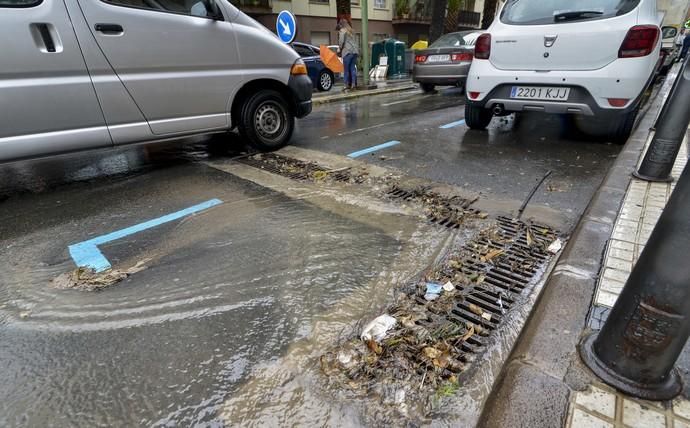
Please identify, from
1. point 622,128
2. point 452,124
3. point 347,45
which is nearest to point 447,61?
point 347,45

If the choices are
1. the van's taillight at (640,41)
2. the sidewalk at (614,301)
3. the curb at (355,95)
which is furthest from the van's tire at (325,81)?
the sidewalk at (614,301)

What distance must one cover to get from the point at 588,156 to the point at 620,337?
12.3 feet

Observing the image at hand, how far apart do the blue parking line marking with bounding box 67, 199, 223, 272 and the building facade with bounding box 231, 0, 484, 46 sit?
1744 centimetres

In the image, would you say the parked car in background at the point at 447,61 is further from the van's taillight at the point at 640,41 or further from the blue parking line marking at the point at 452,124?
the van's taillight at the point at 640,41

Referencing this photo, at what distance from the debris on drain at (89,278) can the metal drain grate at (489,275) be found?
1.76 meters

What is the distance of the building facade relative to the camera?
62.3 feet

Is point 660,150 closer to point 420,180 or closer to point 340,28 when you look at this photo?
point 420,180

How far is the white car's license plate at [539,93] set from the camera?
4180 millimetres

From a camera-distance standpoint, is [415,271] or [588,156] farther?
[588,156]

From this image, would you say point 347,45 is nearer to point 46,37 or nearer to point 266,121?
point 266,121

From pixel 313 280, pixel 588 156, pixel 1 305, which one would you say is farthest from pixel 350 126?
pixel 1 305

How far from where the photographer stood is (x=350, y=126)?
6543 mm

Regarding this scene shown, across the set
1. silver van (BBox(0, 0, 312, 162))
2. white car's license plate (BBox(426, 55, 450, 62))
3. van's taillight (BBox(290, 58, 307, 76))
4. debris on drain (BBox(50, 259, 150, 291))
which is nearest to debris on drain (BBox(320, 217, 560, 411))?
debris on drain (BBox(50, 259, 150, 291))

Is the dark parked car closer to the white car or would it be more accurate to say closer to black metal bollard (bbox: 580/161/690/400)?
the white car
